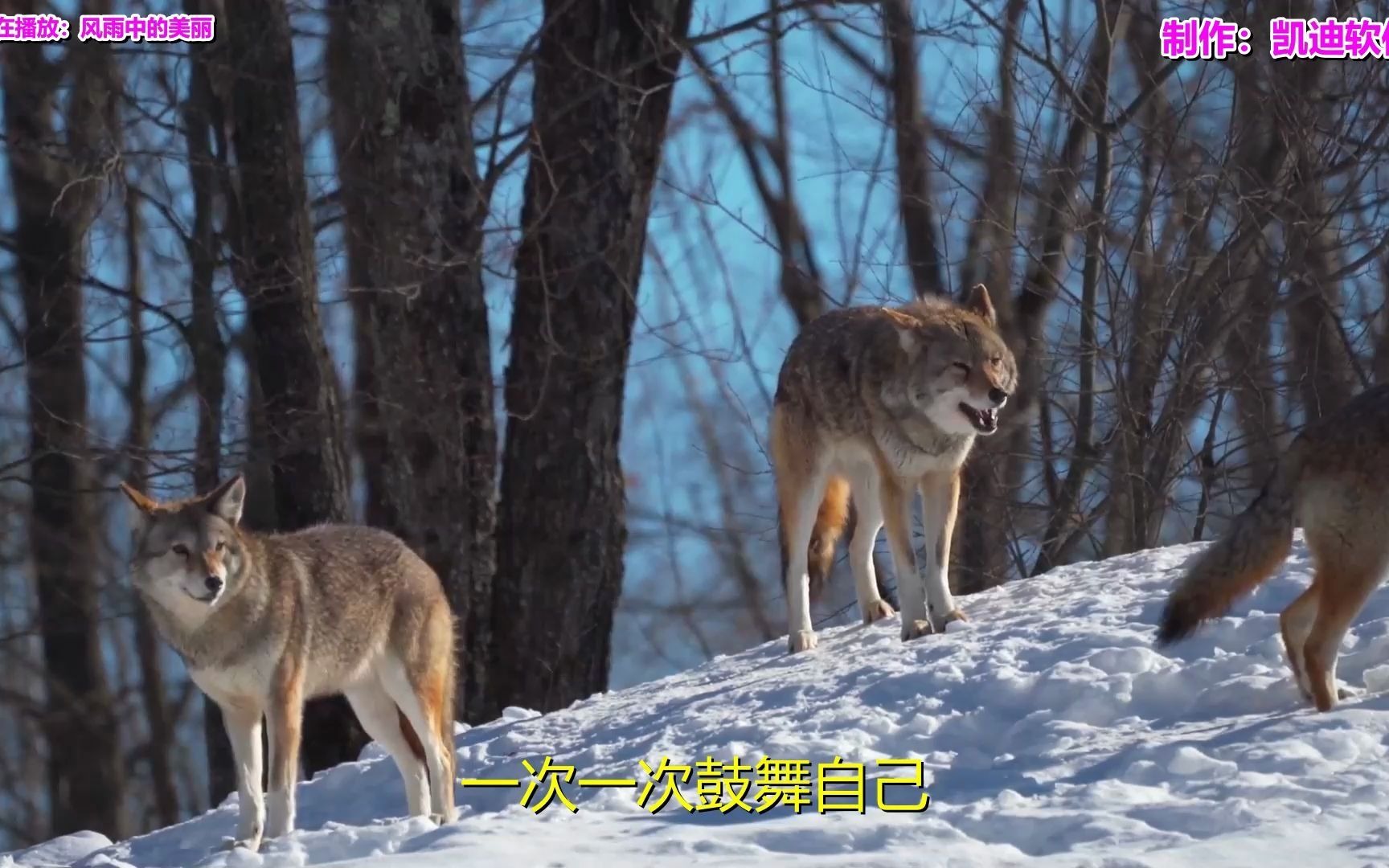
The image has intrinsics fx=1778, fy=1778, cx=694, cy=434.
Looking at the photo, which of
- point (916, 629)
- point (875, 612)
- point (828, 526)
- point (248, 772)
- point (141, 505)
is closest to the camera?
point (248, 772)

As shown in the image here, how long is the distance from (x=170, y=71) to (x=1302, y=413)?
32.7 feet

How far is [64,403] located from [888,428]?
10.3m

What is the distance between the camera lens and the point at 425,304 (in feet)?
44.4

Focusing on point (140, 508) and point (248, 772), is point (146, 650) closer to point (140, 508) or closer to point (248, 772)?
point (140, 508)

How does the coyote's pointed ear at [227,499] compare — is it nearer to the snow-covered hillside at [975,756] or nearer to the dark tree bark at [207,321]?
the snow-covered hillside at [975,756]

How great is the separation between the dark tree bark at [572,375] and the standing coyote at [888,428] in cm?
236

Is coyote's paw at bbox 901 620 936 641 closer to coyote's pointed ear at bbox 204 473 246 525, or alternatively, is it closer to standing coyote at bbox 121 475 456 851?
standing coyote at bbox 121 475 456 851

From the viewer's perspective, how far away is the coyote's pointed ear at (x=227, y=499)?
28.1ft

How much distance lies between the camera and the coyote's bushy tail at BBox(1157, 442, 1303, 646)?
8250 mm

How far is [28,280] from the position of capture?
57.5 feet

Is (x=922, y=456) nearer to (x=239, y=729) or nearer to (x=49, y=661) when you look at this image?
(x=239, y=729)

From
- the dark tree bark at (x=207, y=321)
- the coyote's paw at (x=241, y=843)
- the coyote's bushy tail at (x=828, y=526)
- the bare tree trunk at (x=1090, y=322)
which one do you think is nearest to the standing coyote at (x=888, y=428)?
the coyote's bushy tail at (x=828, y=526)

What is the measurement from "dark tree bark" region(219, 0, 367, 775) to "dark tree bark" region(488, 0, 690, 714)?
4.44 feet
